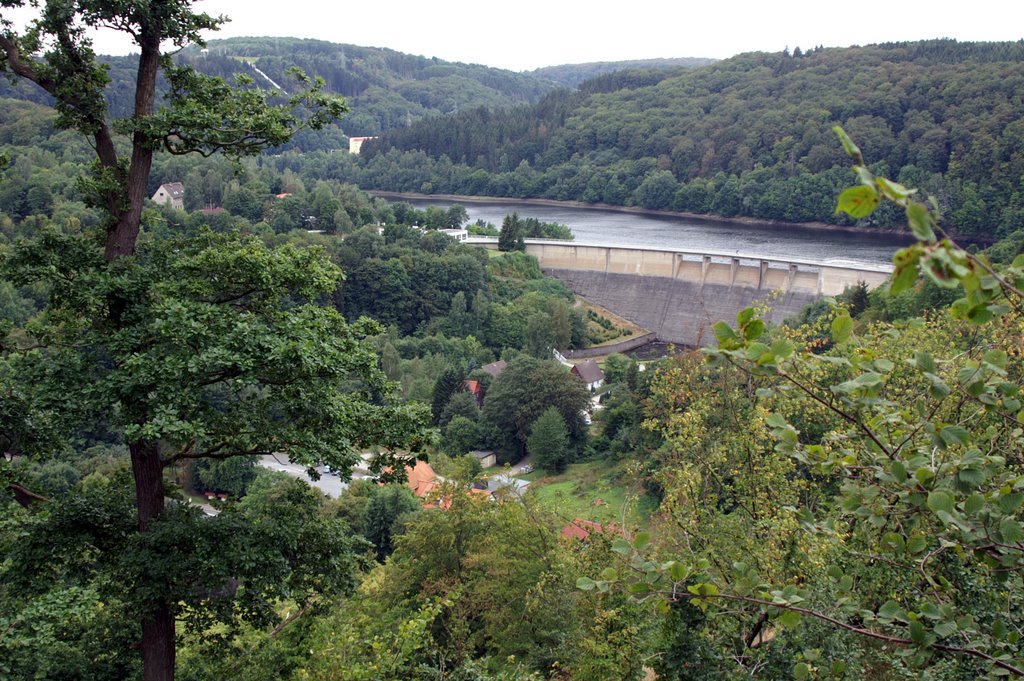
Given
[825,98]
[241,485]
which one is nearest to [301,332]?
[241,485]

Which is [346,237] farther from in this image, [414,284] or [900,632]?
[900,632]

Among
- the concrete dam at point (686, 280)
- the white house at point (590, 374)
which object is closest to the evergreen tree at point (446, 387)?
the white house at point (590, 374)

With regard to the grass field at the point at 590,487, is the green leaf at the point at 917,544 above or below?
above

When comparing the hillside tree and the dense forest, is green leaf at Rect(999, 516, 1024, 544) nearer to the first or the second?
the dense forest

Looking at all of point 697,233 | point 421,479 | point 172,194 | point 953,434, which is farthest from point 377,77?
point 953,434

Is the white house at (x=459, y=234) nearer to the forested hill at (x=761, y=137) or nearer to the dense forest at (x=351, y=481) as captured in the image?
the forested hill at (x=761, y=137)
